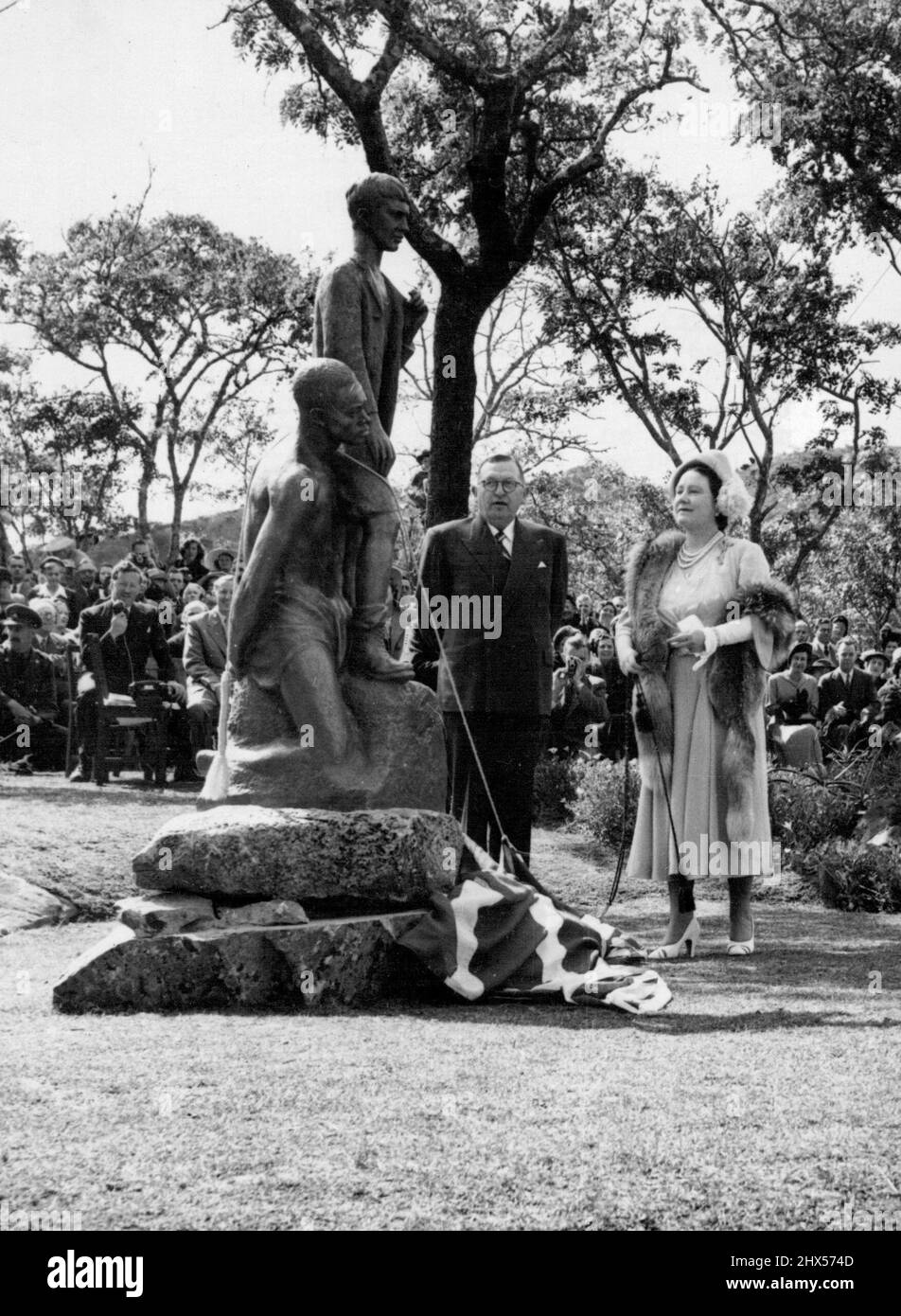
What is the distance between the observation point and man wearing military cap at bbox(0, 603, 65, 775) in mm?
14312

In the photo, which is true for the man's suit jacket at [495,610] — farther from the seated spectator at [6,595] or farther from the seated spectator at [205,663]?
the seated spectator at [6,595]

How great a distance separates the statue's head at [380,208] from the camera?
721 centimetres

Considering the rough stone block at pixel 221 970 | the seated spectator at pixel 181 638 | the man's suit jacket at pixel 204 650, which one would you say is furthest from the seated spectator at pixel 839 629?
the rough stone block at pixel 221 970

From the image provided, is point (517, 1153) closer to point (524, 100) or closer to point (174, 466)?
point (524, 100)

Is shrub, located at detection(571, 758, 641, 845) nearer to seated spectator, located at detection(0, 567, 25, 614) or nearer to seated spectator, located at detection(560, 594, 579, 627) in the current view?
seated spectator, located at detection(560, 594, 579, 627)

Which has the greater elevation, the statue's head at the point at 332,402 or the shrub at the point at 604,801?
the statue's head at the point at 332,402

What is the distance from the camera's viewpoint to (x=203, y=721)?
12.8m

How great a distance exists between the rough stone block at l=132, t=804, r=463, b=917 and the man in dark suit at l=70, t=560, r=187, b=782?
25.5 ft

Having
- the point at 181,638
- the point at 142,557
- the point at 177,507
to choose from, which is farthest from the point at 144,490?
the point at 181,638

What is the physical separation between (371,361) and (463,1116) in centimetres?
412

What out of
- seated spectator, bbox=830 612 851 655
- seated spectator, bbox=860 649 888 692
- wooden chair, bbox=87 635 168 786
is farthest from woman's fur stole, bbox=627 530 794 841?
seated spectator, bbox=830 612 851 655

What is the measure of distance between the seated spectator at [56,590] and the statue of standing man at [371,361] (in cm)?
1007

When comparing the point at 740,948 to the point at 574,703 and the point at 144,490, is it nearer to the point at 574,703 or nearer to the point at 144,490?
the point at 574,703

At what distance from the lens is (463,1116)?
3.89 metres
